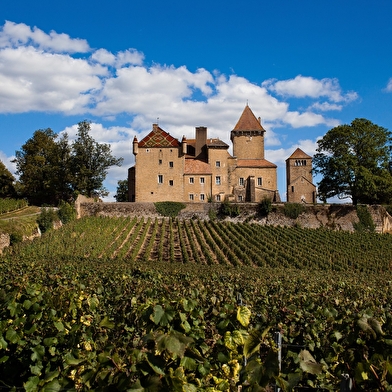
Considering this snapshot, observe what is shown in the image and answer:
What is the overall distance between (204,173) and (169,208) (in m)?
6.26

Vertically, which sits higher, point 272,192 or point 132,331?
point 272,192

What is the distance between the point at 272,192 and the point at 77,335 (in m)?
42.1

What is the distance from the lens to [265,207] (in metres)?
40.4

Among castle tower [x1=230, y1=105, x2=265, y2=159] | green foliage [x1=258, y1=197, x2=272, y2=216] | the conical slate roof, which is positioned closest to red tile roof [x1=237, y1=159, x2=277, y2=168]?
castle tower [x1=230, y1=105, x2=265, y2=159]

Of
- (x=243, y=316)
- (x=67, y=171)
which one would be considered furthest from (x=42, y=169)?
(x=243, y=316)

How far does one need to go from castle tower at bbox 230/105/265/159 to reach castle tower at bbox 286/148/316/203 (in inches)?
160

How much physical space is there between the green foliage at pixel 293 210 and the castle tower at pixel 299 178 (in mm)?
3830

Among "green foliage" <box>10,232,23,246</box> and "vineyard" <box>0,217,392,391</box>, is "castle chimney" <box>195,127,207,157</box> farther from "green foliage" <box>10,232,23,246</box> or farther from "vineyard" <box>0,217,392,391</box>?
"vineyard" <box>0,217,392,391</box>

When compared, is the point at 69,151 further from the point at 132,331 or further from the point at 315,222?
the point at 132,331

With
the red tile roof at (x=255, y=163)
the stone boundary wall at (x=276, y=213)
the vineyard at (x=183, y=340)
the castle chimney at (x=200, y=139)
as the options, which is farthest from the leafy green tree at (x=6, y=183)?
the vineyard at (x=183, y=340)

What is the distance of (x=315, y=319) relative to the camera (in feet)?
19.8

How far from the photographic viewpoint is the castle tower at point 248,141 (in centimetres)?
4916

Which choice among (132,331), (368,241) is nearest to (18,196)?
(368,241)

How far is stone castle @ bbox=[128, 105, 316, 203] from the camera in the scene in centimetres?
4391
